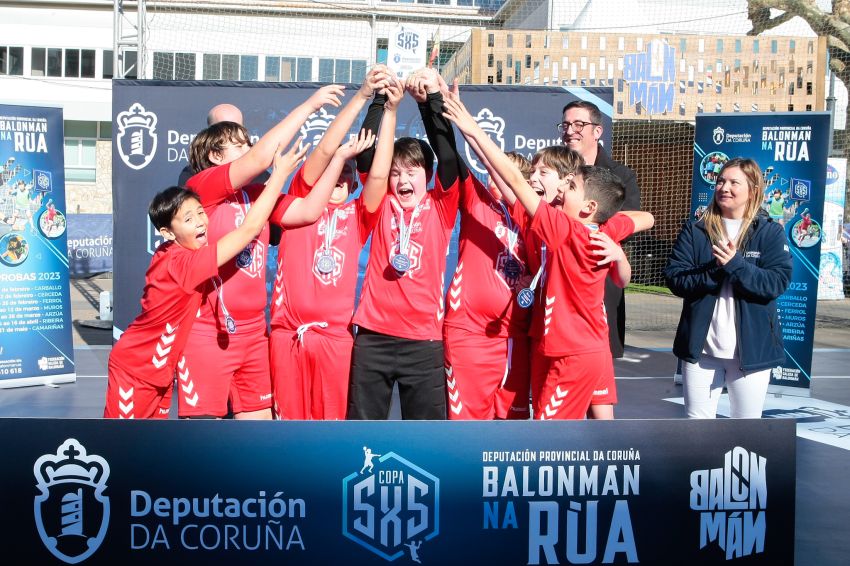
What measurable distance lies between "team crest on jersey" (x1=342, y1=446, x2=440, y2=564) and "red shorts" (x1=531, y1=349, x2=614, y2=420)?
2.92 feet

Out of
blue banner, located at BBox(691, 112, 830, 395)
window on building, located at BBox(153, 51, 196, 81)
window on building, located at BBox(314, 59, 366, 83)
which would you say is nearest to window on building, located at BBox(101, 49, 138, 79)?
window on building, located at BBox(153, 51, 196, 81)

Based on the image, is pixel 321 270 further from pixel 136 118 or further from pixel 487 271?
pixel 136 118

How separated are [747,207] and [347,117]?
2030 millimetres

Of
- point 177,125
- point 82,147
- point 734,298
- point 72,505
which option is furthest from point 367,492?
point 82,147

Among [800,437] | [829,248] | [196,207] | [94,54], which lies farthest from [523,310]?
[94,54]

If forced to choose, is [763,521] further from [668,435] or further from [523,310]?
[523,310]

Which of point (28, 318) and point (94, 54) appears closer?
point (28, 318)

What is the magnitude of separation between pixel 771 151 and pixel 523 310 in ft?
14.5

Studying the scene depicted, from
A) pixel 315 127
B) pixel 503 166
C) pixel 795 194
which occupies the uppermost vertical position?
pixel 315 127

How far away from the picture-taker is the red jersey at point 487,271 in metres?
3.83

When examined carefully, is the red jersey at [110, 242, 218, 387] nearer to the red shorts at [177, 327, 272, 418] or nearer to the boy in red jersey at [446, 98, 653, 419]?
the red shorts at [177, 327, 272, 418]

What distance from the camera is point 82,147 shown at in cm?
3033

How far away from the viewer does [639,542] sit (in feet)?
9.33

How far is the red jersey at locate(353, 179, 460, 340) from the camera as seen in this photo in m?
3.73
